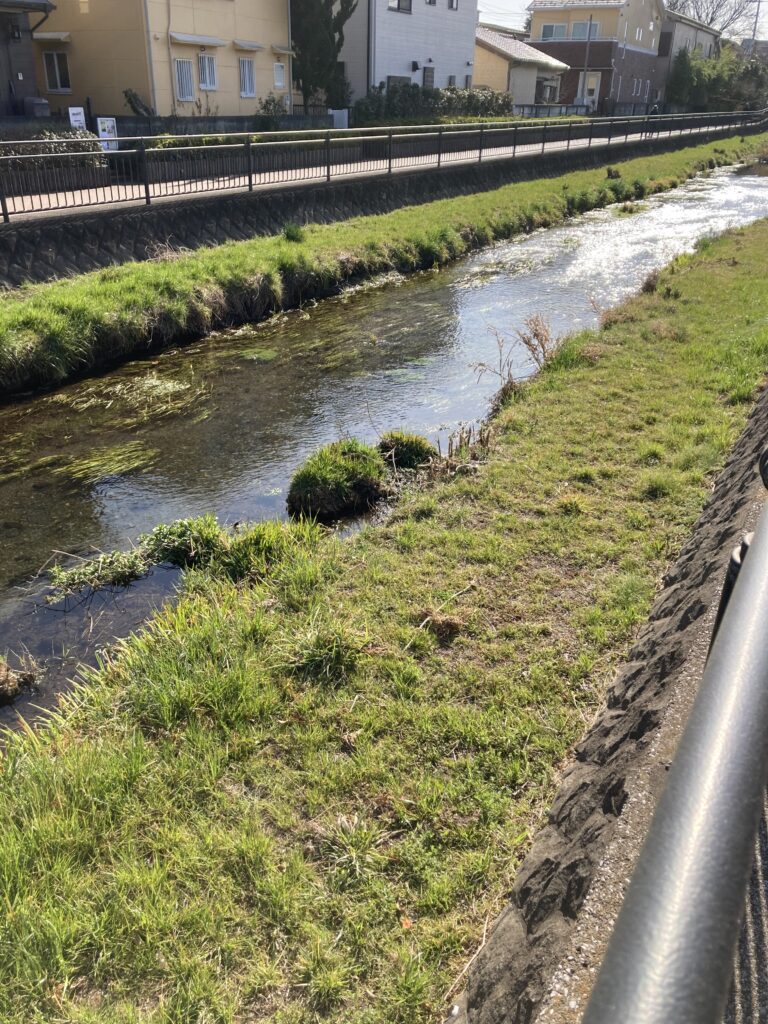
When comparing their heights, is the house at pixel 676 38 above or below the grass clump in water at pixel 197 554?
above

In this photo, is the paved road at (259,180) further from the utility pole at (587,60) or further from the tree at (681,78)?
the tree at (681,78)

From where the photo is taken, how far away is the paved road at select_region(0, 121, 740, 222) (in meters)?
13.4

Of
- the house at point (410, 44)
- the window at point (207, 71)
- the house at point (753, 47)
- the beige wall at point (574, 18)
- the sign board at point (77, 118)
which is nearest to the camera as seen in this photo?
the sign board at point (77, 118)

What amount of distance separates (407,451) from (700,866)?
755 cm

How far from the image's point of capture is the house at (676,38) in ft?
218

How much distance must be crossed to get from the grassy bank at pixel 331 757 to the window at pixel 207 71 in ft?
86.0

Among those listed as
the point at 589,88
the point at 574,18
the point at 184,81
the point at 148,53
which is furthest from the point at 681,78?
the point at 148,53

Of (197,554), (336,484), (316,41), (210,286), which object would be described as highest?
(316,41)

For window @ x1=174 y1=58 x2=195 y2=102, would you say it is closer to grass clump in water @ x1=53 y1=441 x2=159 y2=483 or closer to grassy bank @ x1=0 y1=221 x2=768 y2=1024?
grass clump in water @ x1=53 y1=441 x2=159 y2=483

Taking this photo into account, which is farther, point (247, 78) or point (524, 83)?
point (524, 83)

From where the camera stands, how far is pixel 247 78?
97.7 feet

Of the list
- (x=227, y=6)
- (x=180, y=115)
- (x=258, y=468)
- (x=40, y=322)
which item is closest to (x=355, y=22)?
(x=227, y=6)

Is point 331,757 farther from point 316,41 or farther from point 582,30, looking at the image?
point 582,30

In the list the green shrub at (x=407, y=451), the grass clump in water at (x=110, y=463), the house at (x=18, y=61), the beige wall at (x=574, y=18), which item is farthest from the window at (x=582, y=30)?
the grass clump in water at (x=110, y=463)
